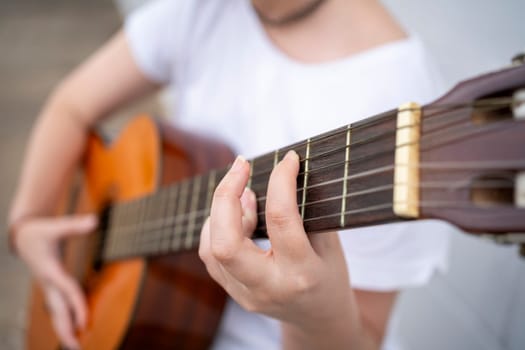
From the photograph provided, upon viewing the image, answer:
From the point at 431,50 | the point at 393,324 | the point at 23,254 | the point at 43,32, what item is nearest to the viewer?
the point at 431,50

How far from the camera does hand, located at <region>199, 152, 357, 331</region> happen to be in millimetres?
363

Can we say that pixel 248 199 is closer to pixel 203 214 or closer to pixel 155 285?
pixel 203 214

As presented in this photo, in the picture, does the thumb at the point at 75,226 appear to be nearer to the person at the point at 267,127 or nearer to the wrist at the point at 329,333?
the person at the point at 267,127

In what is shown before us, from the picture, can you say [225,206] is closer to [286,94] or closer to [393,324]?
[286,94]

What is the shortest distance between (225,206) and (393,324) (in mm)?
459

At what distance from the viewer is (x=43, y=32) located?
172 centimetres

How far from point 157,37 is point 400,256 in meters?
0.55

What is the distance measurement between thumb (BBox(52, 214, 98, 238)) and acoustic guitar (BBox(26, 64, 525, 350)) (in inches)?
0.8

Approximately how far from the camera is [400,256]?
1.76 ft

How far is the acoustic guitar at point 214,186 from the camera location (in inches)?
11.5

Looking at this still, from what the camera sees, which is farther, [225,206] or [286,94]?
[286,94]

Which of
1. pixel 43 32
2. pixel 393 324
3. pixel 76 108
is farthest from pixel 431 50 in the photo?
pixel 43 32

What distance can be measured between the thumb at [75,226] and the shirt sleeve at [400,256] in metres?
0.54

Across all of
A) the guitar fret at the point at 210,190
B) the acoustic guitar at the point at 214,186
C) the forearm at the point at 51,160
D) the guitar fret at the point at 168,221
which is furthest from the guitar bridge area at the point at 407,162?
the forearm at the point at 51,160
